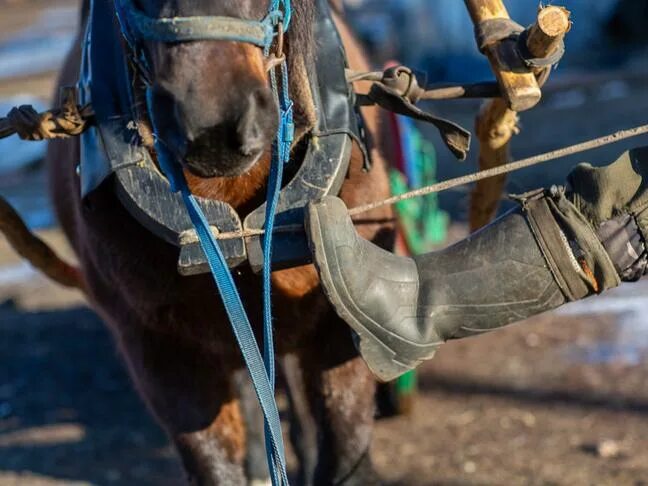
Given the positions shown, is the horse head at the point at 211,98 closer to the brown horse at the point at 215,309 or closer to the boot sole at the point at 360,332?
the brown horse at the point at 215,309

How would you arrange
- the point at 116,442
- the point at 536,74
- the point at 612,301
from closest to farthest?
the point at 536,74
the point at 116,442
the point at 612,301

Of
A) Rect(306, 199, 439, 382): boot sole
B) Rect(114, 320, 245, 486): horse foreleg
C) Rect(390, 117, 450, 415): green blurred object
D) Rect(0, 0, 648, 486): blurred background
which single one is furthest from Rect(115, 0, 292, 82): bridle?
Rect(0, 0, 648, 486): blurred background

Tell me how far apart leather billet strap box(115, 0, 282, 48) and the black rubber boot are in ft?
1.46

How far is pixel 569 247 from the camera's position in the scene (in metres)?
2.33

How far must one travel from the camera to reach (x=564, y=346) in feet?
14.3

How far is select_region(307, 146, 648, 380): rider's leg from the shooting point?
230 centimetres

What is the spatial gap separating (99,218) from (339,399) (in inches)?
31.8

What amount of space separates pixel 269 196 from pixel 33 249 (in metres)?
1.53

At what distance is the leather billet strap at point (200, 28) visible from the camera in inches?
71.1

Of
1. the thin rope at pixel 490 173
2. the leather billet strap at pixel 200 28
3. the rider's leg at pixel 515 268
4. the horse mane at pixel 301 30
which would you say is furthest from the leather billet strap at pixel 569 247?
the leather billet strap at pixel 200 28

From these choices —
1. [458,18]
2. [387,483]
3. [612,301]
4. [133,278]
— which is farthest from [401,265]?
[458,18]

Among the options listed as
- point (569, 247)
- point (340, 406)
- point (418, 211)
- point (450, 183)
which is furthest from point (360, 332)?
point (418, 211)

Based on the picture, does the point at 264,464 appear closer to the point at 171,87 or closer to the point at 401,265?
the point at 401,265

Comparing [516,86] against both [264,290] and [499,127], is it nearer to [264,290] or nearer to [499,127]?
[499,127]
